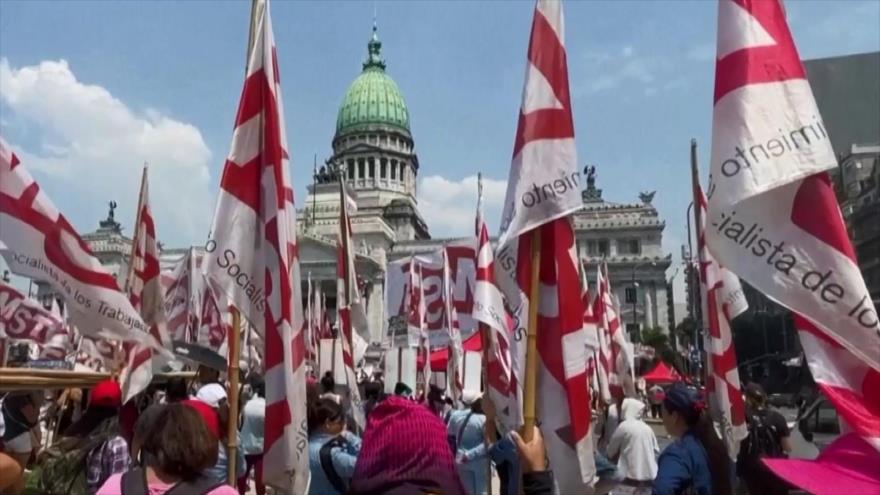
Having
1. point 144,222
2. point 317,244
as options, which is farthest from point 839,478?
point 317,244

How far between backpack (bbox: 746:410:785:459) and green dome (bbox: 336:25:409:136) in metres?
82.8

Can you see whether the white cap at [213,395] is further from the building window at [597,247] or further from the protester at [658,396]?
the building window at [597,247]

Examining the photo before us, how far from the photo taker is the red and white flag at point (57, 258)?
504cm

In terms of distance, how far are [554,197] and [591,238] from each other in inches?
2874

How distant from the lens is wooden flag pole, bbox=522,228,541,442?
11.7 ft

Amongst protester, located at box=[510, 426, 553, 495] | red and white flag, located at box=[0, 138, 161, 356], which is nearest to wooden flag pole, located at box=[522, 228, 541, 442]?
protester, located at box=[510, 426, 553, 495]

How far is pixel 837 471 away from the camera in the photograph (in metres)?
2.12

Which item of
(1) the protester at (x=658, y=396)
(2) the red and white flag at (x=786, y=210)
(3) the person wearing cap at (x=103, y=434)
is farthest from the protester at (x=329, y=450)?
(2) the red and white flag at (x=786, y=210)

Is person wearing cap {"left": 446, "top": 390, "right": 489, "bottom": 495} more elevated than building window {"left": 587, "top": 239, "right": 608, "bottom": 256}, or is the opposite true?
building window {"left": 587, "top": 239, "right": 608, "bottom": 256}

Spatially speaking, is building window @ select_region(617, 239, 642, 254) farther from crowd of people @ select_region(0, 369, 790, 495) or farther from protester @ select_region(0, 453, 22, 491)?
protester @ select_region(0, 453, 22, 491)

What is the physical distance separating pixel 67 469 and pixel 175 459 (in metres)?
1.97

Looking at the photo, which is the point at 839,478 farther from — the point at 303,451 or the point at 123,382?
the point at 123,382

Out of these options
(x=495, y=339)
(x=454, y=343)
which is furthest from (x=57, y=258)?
(x=454, y=343)

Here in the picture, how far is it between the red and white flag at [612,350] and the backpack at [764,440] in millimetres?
5218
